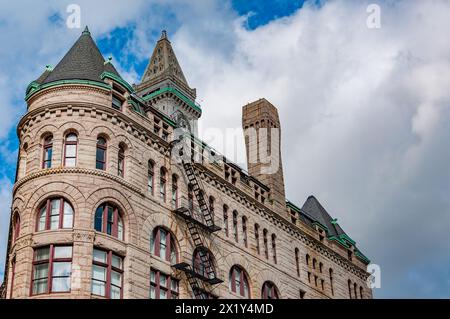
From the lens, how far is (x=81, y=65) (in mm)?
45344

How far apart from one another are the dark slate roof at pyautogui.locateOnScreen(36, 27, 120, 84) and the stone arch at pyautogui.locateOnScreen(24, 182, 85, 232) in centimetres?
686

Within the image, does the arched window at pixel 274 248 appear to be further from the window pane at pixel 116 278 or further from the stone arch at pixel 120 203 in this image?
the window pane at pixel 116 278

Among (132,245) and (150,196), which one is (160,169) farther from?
(132,245)

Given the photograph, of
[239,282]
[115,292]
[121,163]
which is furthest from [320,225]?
[115,292]

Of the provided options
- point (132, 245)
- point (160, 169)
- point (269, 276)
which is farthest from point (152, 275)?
point (269, 276)

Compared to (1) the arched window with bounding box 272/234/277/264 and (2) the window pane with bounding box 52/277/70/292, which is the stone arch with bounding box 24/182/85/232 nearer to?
(2) the window pane with bounding box 52/277/70/292

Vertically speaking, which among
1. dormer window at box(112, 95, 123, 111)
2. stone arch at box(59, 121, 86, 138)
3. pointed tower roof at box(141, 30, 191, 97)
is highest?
pointed tower roof at box(141, 30, 191, 97)

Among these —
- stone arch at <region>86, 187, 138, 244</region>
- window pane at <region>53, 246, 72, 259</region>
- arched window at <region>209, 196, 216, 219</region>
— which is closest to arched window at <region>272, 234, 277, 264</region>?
arched window at <region>209, 196, 216, 219</region>

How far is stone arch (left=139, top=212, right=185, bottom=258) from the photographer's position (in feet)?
140

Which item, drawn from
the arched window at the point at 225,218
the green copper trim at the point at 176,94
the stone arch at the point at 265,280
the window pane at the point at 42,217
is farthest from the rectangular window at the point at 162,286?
the green copper trim at the point at 176,94

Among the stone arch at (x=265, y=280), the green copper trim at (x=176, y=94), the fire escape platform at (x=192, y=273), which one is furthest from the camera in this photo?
the green copper trim at (x=176, y=94)

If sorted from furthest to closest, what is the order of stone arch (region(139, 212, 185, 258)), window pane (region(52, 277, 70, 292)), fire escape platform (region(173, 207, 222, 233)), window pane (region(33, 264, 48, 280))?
1. fire escape platform (region(173, 207, 222, 233))
2. stone arch (region(139, 212, 185, 258))
3. window pane (region(33, 264, 48, 280))
4. window pane (region(52, 277, 70, 292))

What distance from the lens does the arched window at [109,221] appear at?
40.7 m
